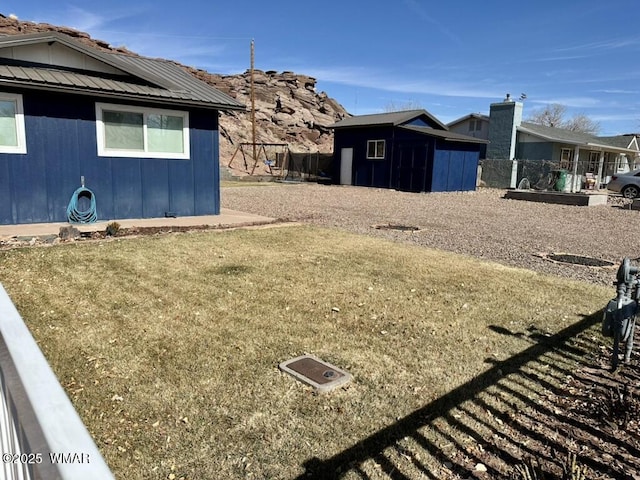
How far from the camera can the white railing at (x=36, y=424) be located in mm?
923

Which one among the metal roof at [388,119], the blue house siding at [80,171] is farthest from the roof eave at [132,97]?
the metal roof at [388,119]

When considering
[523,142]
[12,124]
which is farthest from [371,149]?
[12,124]

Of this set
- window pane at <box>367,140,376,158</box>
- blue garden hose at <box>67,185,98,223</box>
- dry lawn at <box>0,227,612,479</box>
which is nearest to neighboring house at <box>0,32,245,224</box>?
blue garden hose at <box>67,185,98,223</box>

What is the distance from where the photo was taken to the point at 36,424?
106 cm

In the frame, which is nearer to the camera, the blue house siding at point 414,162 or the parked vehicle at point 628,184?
the parked vehicle at point 628,184

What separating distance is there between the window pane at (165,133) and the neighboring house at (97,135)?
2cm

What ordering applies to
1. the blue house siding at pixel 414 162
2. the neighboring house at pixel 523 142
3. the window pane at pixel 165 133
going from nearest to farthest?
the window pane at pixel 165 133 → the blue house siding at pixel 414 162 → the neighboring house at pixel 523 142

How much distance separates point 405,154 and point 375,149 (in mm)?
2273

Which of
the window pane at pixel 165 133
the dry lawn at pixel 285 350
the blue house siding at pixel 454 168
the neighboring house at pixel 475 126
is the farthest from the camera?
the neighboring house at pixel 475 126

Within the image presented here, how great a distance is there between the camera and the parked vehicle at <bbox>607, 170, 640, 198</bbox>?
22.0 m

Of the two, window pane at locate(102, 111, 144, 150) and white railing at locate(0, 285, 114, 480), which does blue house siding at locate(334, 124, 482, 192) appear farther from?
white railing at locate(0, 285, 114, 480)

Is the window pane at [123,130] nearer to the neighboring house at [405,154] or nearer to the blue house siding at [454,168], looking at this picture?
the neighboring house at [405,154]

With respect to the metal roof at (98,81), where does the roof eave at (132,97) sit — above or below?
below

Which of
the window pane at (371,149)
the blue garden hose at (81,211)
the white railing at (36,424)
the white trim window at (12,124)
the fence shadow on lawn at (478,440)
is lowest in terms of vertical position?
the fence shadow on lawn at (478,440)
